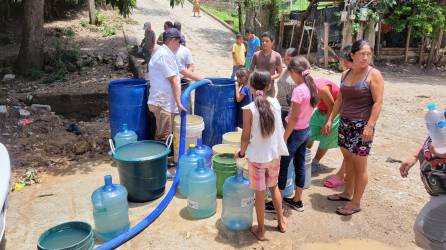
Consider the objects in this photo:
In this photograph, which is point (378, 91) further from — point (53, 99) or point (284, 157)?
point (53, 99)

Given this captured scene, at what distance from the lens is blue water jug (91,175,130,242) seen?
3568 mm

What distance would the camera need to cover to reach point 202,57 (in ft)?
47.3

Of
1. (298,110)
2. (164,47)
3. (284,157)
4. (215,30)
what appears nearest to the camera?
(298,110)

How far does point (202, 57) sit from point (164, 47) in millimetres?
9912

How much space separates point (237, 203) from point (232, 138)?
49.5 inches

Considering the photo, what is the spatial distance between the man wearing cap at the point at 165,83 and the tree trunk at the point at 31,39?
7.25 meters

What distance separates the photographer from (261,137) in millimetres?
3316

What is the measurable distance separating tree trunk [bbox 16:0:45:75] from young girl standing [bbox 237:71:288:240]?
9132mm

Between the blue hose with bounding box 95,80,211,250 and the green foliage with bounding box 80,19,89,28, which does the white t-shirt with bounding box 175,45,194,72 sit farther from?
the green foliage with bounding box 80,19,89,28

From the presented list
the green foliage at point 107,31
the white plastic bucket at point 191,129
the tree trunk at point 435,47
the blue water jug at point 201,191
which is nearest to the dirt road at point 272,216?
the blue water jug at point 201,191

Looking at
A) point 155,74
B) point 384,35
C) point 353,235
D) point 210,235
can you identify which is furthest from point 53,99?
point 384,35

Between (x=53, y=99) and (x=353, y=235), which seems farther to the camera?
(x=53, y=99)

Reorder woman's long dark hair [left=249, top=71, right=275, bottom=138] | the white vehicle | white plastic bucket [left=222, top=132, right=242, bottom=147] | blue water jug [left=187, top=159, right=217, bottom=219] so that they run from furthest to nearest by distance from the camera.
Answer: white plastic bucket [left=222, top=132, right=242, bottom=147] → blue water jug [left=187, top=159, right=217, bottom=219] → woman's long dark hair [left=249, top=71, right=275, bottom=138] → the white vehicle

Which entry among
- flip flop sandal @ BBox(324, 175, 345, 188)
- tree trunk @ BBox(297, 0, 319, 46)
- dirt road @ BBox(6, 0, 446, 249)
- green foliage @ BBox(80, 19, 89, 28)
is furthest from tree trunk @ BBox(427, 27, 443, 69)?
green foliage @ BBox(80, 19, 89, 28)
